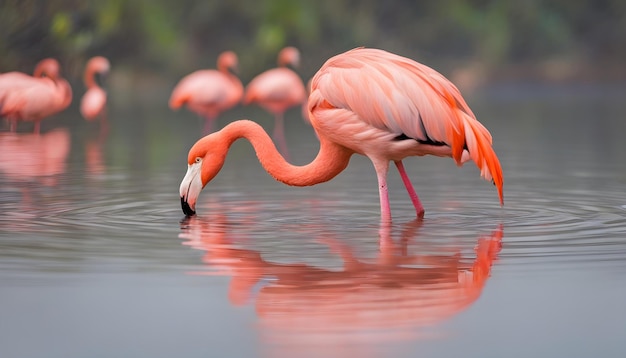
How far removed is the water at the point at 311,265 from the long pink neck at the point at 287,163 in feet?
0.73

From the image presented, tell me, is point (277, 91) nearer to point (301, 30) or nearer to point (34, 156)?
point (34, 156)

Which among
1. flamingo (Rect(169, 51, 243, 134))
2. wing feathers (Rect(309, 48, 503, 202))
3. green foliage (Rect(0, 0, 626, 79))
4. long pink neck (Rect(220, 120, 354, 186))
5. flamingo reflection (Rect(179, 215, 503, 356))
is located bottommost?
flamingo reflection (Rect(179, 215, 503, 356))

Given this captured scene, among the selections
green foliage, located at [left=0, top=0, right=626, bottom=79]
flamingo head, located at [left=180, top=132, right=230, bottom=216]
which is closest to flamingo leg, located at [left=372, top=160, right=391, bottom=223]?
flamingo head, located at [left=180, top=132, right=230, bottom=216]

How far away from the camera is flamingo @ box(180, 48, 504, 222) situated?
5.93m

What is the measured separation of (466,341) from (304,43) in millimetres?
20565

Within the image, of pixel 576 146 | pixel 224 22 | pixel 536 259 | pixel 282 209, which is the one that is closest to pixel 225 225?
pixel 282 209

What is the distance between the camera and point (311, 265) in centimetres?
482

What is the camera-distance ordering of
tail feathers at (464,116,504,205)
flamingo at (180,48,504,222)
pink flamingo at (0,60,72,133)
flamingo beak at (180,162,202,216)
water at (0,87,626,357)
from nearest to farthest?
water at (0,87,626,357) < tail feathers at (464,116,504,205) < flamingo at (180,48,504,222) < flamingo beak at (180,162,202,216) < pink flamingo at (0,60,72,133)

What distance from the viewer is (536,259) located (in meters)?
4.92

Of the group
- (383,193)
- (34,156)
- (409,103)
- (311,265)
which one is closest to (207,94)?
(34,156)

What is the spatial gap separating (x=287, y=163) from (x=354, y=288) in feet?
6.86

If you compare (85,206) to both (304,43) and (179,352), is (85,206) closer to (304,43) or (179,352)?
(179,352)

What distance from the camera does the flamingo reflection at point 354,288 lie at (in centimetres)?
359

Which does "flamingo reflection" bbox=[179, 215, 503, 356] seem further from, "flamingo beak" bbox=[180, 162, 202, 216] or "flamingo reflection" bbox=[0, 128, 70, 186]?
"flamingo reflection" bbox=[0, 128, 70, 186]
